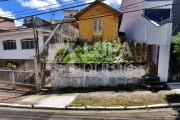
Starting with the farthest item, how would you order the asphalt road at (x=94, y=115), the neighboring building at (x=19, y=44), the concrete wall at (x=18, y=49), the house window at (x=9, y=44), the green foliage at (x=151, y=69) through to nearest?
the house window at (x=9, y=44) → the concrete wall at (x=18, y=49) → the neighboring building at (x=19, y=44) → the green foliage at (x=151, y=69) → the asphalt road at (x=94, y=115)

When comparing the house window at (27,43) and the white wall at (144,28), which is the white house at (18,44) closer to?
the house window at (27,43)

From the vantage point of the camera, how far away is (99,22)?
14.6 metres

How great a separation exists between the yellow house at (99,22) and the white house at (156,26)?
6.52ft

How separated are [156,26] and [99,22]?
6130mm

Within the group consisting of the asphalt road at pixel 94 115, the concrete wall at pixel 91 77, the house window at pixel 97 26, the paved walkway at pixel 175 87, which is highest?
the house window at pixel 97 26

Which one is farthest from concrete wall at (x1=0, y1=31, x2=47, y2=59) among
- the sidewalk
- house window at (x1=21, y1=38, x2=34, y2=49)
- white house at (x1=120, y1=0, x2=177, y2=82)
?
white house at (x1=120, y1=0, x2=177, y2=82)

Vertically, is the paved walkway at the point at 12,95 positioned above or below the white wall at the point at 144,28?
below

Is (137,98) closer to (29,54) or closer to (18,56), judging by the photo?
(29,54)

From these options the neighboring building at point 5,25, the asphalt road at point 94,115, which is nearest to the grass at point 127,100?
the asphalt road at point 94,115

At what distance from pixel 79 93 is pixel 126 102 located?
9.02 feet

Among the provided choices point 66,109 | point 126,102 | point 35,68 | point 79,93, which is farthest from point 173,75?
point 35,68

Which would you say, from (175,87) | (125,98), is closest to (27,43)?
(125,98)

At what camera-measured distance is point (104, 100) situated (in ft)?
24.9

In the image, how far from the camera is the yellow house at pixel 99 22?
14328mm
